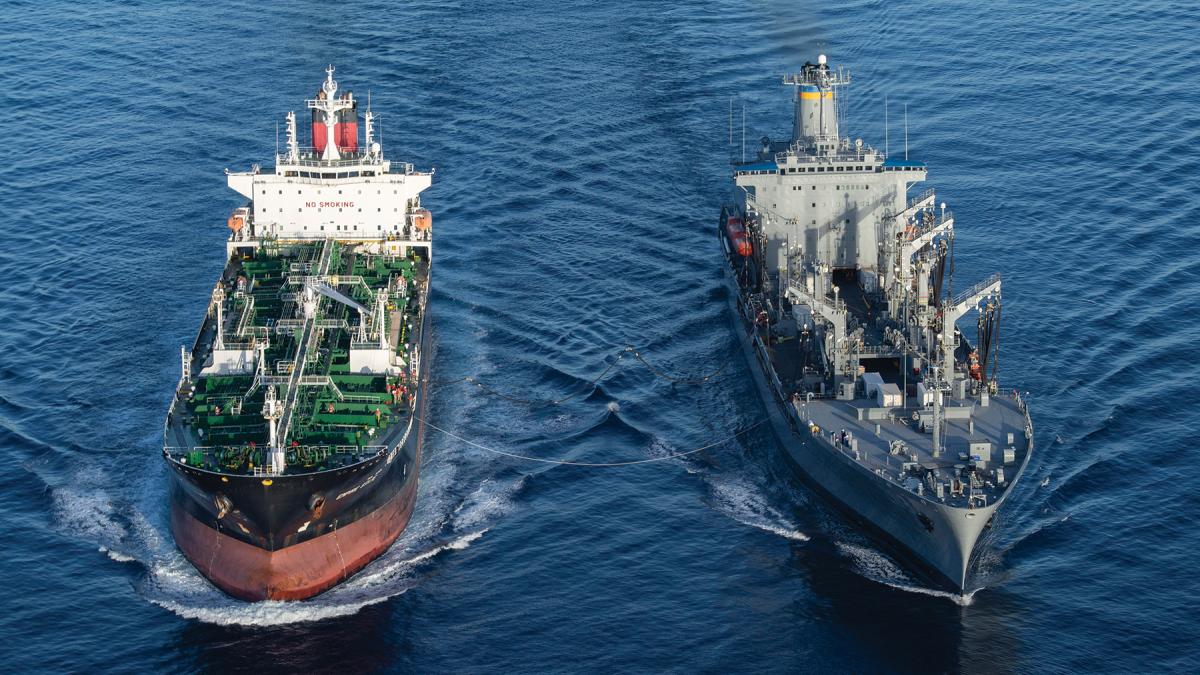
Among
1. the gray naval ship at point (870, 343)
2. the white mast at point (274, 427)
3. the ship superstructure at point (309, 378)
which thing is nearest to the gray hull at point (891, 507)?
the gray naval ship at point (870, 343)

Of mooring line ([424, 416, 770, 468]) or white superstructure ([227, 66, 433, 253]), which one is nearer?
mooring line ([424, 416, 770, 468])

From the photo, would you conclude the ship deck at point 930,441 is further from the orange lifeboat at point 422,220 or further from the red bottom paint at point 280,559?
the orange lifeboat at point 422,220

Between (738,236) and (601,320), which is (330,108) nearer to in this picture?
(601,320)

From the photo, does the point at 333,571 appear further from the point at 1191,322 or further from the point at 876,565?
the point at 1191,322

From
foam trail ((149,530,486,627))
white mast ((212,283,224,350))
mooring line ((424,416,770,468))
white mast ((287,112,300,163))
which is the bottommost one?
foam trail ((149,530,486,627))

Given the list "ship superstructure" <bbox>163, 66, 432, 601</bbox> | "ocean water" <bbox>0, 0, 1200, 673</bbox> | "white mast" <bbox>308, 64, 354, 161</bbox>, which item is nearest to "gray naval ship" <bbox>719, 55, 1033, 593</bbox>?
"ocean water" <bbox>0, 0, 1200, 673</bbox>

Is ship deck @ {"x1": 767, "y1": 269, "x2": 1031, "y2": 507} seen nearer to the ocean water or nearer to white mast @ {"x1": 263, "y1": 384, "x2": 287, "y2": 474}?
the ocean water
